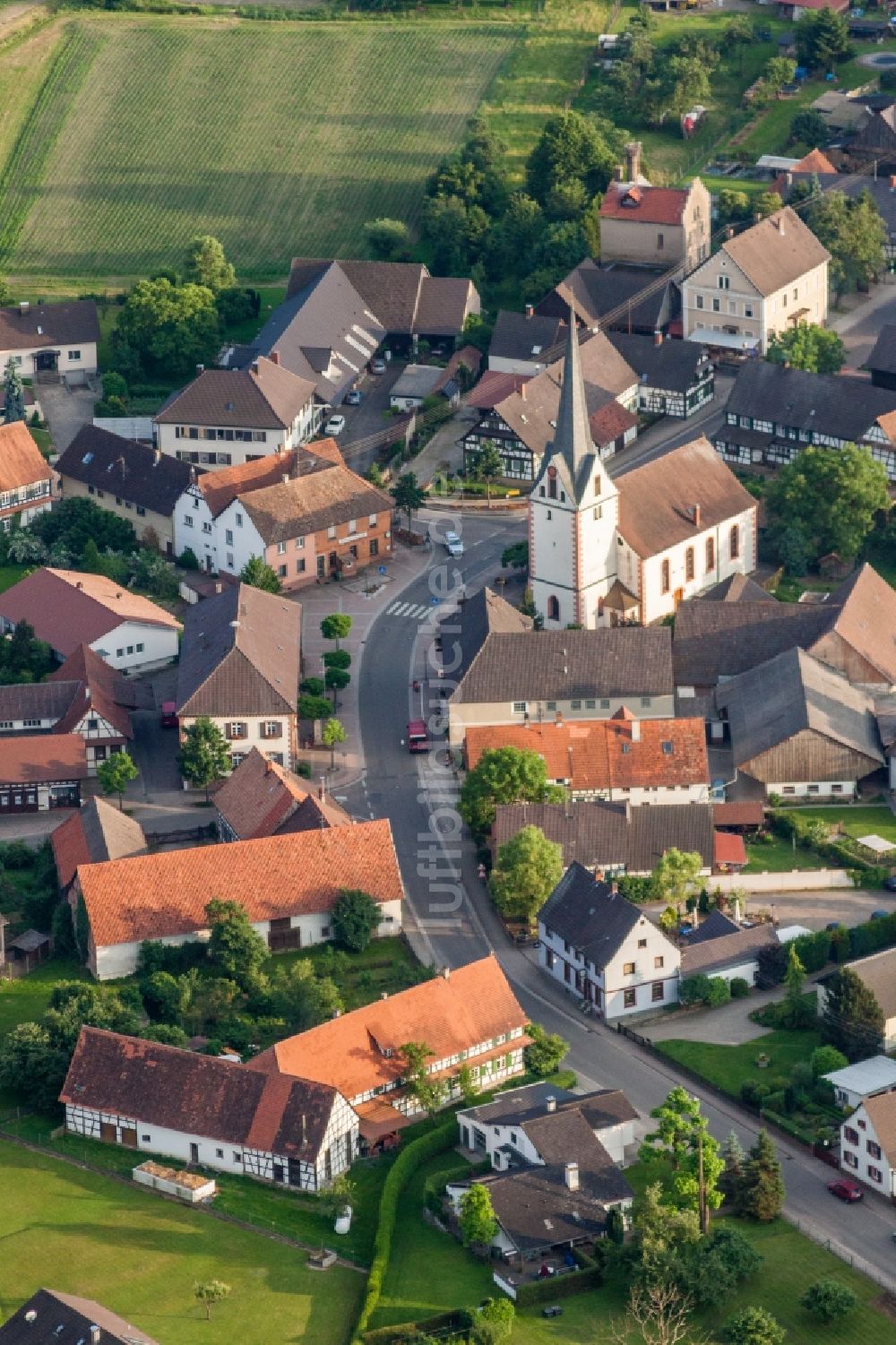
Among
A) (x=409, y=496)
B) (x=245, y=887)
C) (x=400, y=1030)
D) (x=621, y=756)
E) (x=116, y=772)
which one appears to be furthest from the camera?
(x=409, y=496)

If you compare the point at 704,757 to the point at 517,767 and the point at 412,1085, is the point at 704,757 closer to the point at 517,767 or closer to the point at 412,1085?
the point at 517,767

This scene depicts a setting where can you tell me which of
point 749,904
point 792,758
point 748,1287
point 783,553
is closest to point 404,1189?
point 748,1287

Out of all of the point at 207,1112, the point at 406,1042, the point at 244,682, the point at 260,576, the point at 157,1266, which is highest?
the point at 244,682

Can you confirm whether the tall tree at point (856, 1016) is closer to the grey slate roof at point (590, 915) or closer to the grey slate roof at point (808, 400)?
the grey slate roof at point (590, 915)

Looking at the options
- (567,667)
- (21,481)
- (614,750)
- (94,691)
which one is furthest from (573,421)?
(21,481)

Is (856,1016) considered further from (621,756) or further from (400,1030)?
(621,756)

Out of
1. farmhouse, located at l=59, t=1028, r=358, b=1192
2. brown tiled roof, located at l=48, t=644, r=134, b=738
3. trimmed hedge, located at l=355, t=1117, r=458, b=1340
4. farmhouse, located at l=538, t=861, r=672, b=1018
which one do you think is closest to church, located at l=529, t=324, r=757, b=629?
brown tiled roof, located at l=48, t=644, r=134, b=738
